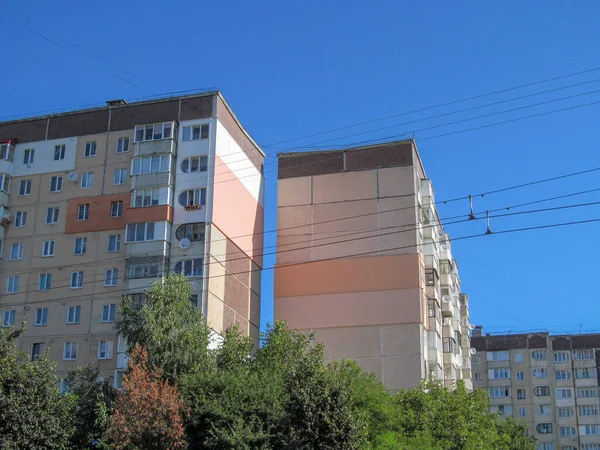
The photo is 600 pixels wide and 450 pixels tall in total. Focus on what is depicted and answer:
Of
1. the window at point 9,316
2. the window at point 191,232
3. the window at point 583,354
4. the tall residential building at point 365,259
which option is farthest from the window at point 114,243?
the window at point 583,354

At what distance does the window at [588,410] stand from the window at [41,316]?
232 ft

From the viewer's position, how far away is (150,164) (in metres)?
58.8

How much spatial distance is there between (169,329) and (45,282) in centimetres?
1881

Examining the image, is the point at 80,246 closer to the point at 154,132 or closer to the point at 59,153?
the point at 59,153

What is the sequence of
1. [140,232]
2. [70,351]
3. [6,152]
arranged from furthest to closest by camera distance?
[6,152], [140,232], [70,351]

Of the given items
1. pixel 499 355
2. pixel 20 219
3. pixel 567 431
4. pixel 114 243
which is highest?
pixel 20 219

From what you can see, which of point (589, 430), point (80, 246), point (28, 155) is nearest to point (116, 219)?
point (80, 246)

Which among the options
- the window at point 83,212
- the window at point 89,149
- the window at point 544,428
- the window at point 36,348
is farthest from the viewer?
the window at point 544,428

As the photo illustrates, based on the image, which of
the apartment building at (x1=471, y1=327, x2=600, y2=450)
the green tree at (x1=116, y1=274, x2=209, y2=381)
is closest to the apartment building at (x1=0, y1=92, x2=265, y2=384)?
the green tree at (x1=116, y1=274, x2=209, y2=381)

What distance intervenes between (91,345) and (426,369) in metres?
24.3

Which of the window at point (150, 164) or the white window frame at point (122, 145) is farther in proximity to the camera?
the white window frame at point (122, 145)

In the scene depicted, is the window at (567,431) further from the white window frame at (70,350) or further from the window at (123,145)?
the window at (123,145)

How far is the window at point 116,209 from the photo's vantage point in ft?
194

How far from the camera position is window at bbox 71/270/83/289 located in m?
58.1
